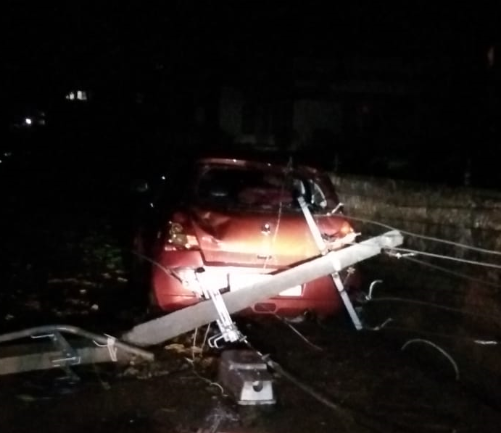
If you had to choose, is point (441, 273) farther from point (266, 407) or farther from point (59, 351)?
point (266, 407)

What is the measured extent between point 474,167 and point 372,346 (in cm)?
1417

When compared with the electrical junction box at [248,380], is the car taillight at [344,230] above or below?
above

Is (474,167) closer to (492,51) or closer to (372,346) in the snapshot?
(492,51)

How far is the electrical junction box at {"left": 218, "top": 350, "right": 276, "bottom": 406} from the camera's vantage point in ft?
25.6

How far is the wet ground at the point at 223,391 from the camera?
745 cm

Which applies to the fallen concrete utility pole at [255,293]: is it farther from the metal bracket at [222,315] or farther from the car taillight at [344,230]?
the car taillight at [344,230]

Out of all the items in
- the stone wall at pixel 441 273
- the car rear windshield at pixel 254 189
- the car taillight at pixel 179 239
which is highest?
the car rear windshield at pixel 254 189

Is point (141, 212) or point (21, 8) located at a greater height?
point (21, 8)

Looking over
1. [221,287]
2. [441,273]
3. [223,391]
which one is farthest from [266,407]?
[441,273]

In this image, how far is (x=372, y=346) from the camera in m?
10.0

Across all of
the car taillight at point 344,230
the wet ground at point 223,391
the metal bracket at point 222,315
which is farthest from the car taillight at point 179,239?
the car taillight at point 344,230

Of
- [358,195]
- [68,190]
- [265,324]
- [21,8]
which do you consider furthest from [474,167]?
[21,8]

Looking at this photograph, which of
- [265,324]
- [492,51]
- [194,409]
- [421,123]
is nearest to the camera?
[194,409]

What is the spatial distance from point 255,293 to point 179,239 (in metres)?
0.95
